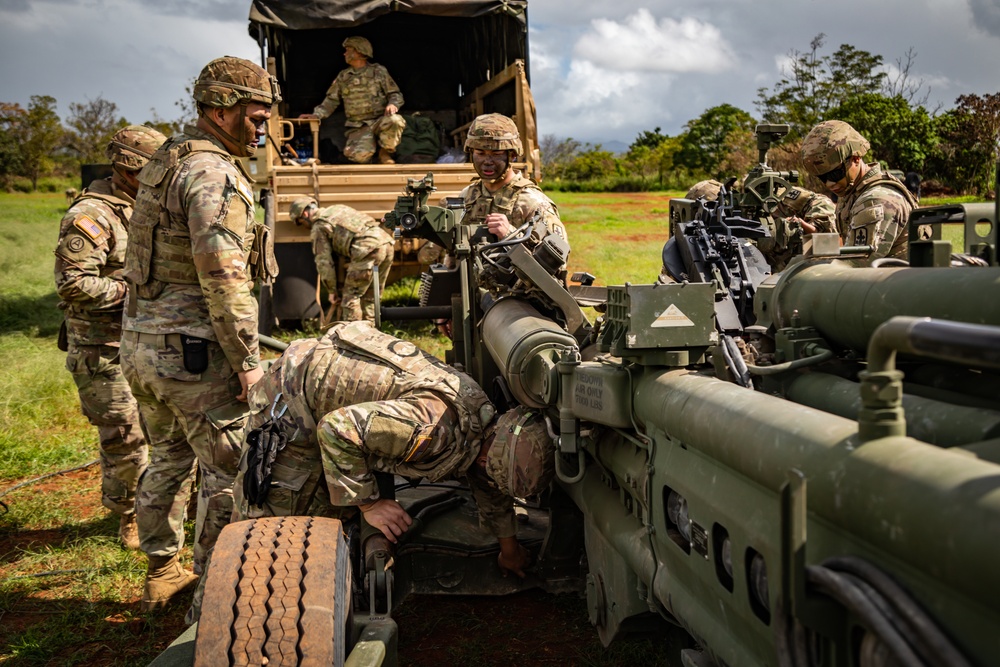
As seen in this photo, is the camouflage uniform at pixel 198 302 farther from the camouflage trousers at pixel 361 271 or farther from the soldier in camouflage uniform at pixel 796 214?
the camouflage trousers at pixel 361 271

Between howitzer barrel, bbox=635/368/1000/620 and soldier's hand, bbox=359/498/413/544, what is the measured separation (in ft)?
5.81

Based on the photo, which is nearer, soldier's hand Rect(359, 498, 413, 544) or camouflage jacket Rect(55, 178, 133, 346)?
soldier's hand Rect(359, 498, 413, 544)

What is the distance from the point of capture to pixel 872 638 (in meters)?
1.68

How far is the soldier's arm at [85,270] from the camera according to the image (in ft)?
17.7

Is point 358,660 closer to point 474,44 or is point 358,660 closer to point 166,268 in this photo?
point 166,268

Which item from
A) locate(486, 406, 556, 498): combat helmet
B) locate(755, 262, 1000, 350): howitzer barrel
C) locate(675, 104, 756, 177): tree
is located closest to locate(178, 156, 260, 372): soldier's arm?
locate(486, 406, 556, 498): combat helmet

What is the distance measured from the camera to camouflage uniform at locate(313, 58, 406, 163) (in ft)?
36.4

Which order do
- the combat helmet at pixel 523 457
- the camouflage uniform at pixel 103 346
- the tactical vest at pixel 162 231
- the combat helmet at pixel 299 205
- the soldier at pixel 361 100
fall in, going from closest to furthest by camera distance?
the combat helmet at pixel 523 457, the tactical vest at pixel 162 231, the camouflage uniform at pixel 103 346, the combat helmet at pixel 299 205, the soldier at pixel 361 100

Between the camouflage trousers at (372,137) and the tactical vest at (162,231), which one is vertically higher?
the camouflage trousers at (372,137)

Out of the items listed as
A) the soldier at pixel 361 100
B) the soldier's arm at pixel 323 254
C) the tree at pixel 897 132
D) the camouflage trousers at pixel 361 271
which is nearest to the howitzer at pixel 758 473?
the camouflage trousers at pixel 361 271

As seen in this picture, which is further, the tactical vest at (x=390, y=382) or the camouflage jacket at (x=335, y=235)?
the camouflage jacket at (x=335, y=235)

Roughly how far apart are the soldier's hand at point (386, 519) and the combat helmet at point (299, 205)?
6.44 meters

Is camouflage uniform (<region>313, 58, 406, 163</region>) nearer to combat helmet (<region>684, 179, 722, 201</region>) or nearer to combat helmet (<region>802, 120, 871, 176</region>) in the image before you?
combat helmet (<region>684, 179, 722, 201</region>)

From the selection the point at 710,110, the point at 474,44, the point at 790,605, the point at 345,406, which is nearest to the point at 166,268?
the point at 345,406
